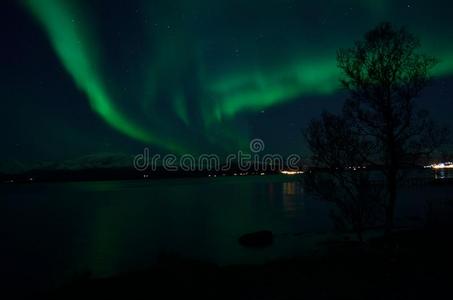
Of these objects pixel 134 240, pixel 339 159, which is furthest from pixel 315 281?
pixel 134 240

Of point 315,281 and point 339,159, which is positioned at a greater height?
point 339,159

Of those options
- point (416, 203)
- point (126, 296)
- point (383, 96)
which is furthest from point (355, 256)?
point (416, 203)

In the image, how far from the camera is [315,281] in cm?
1282

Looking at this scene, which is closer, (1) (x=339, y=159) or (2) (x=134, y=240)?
(1) (x=339, y=159)

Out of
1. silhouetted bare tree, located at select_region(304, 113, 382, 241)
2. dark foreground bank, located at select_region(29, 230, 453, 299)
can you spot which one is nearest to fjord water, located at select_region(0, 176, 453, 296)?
silhouetted bare tree, located at select_region(304, 113, 382, 241)

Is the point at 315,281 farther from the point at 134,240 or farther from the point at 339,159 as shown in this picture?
the point at 134,240

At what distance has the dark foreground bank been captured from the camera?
11078 millimetres

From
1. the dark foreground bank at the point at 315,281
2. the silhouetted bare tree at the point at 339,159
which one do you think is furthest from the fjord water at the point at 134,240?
the dark foreground bank at the point at 315,281

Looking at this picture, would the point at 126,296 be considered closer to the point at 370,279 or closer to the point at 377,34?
the point at 370,279

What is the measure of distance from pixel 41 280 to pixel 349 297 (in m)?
23.6

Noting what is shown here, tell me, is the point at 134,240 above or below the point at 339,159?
below

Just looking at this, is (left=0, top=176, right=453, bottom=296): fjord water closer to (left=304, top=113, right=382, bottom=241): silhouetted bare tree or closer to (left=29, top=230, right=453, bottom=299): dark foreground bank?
(left=304, top=113, right=382, bottom=241): silhouetted bare tree

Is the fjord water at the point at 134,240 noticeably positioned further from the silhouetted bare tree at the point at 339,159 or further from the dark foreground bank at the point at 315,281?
the dark foreground bank at the point at 315,281

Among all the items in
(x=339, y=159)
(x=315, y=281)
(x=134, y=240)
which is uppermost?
(x=339, y=159)
